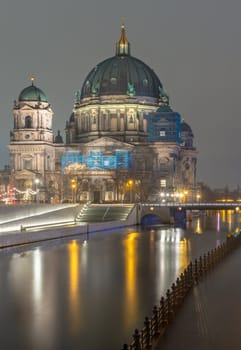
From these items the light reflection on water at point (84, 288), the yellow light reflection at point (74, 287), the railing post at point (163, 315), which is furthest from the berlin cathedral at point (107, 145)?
the railing post at point (163, 315)

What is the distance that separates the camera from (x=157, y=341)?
68.2 ft

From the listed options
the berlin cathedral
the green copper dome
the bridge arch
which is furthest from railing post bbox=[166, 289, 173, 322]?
the green copper dome

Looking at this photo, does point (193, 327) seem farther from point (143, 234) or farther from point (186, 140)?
point (186, 140)

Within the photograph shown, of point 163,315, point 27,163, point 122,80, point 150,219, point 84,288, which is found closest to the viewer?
point 163,315

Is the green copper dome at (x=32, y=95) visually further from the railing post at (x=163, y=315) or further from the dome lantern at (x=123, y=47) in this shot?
the railing post at (x=163, y=315)

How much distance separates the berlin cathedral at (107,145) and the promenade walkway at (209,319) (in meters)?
68.1

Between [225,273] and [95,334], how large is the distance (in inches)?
524

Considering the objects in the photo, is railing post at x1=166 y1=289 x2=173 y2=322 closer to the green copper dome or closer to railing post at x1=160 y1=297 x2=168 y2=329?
railing post at x1=160 y1=297 x2=168 y2=329

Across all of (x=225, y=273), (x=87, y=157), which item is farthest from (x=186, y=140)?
(x=225, y=273)

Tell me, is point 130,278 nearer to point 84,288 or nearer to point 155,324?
point 84,288

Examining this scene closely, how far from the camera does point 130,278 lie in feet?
117

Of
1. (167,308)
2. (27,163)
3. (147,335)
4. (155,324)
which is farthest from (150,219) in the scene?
(147,335)

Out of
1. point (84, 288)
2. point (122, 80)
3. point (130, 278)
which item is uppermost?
point (122, 80)

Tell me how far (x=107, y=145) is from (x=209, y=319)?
89.0 metres
